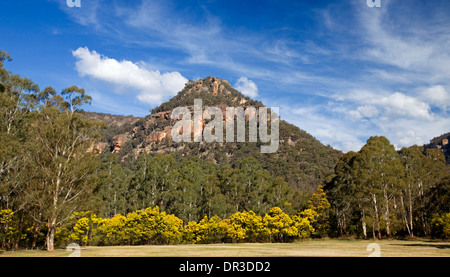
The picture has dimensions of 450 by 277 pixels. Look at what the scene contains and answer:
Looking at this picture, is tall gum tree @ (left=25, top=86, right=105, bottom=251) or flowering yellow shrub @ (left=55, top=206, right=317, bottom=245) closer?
tall gum tree @ (left=25, top=86, right=105, bottom=251)

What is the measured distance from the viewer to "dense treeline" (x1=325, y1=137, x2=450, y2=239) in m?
37.7

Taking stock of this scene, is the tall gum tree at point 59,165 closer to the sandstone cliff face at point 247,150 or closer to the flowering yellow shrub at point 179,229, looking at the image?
the flowering yellow shrub at point 179,229

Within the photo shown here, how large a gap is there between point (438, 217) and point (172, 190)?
126 ft

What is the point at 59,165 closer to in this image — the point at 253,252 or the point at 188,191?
the point at 253,252

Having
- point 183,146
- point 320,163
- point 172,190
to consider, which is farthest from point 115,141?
point 172,190

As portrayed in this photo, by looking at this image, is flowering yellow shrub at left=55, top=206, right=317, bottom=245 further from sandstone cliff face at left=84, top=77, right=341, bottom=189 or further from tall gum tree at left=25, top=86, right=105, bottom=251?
sandstone cliff face at left=84, top=77, right=341, bottom=189

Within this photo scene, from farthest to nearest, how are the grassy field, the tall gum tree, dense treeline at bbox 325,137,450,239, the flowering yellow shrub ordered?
dense treeline at bbox 325,137,450,239
the flowering yellow shrub
the tall gum tree
the grassy field

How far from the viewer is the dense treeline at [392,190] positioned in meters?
37.7

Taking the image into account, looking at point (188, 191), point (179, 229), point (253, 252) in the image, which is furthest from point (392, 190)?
point (188, 191)

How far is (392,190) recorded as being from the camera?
3788 centimetres

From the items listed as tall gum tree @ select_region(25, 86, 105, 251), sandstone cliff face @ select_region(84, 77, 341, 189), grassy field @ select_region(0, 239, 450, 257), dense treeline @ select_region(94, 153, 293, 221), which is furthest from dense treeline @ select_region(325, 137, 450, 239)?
sandstone cliff face @ select_region(84, 77, 341, 189)

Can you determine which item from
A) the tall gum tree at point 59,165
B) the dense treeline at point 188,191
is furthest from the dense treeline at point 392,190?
the tall gum tree at point 59,165

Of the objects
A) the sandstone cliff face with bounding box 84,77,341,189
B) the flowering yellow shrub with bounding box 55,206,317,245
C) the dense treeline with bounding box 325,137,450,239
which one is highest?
the sandstone cliff face with bounding box 84,77,341,189

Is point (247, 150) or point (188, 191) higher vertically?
point (247, 150)
